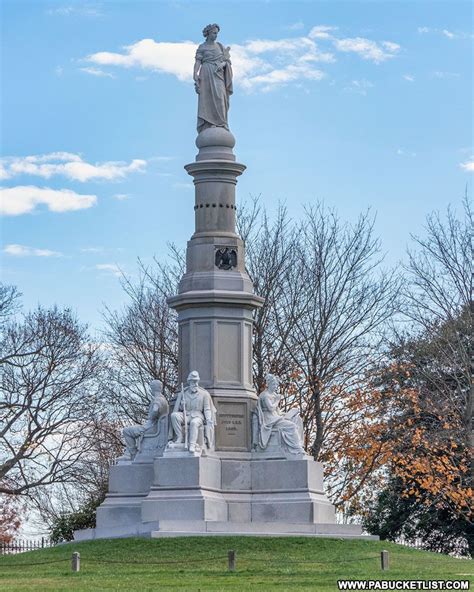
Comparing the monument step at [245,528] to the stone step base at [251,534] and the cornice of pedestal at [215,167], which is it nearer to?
the stone step base at [251,534]

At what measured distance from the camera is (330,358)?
2031 inches

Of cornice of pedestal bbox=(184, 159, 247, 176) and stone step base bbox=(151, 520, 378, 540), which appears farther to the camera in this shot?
cornice of pedestal bbox=(184, 159, 247, 176)

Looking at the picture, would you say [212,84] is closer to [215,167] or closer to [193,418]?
[215,167]

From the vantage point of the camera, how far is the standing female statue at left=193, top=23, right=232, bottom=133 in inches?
1651

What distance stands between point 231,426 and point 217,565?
7.92 metres

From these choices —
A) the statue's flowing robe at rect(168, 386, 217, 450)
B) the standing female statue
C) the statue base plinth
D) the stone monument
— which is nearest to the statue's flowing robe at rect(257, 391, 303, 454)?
the stone monument

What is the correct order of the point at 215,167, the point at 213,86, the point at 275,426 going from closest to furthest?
1. the point at 275,426
2. the point at 215,167
3. the point at 213,86

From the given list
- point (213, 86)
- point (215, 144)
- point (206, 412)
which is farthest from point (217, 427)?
point (213, 86)

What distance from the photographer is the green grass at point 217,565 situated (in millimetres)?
28641

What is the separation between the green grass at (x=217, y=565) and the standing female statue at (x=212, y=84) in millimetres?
11794

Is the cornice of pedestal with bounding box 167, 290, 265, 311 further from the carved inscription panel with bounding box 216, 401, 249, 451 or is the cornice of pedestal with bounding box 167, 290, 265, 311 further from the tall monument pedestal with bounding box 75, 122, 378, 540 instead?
the carved inscription panel with bounding box 216, 401, 249, 451

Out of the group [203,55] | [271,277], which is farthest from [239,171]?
[271,277]

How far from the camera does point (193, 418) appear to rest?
38375mm

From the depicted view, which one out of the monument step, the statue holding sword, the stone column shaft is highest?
the stone column shaft
